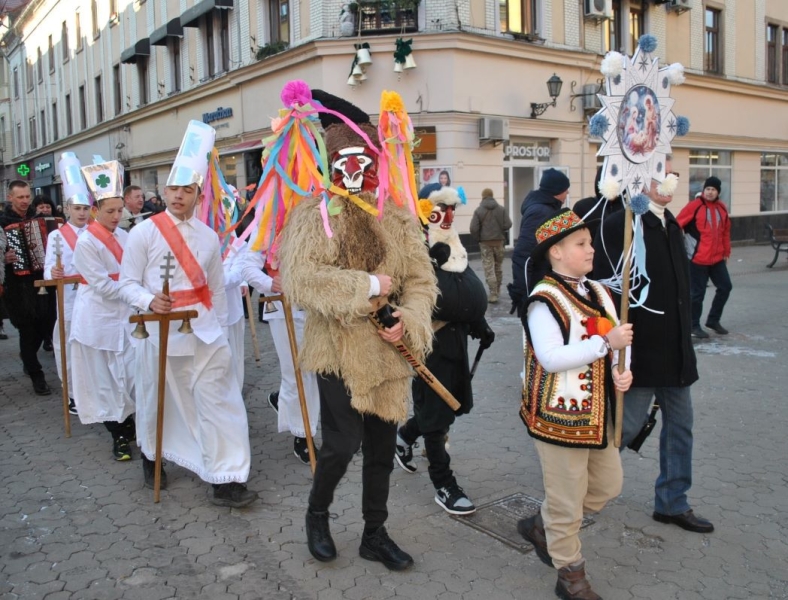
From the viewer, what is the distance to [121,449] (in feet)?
17.4

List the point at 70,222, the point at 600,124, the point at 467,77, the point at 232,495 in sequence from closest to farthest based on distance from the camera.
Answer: the point at 600,124 → the point at 232,495 → the point at 70,222 → the point at 467,77

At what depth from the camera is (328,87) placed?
17.8m

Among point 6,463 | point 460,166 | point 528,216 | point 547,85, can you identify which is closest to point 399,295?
point 528,216

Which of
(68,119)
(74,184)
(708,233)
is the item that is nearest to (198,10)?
(74,184)

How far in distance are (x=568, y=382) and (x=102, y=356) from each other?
398cm

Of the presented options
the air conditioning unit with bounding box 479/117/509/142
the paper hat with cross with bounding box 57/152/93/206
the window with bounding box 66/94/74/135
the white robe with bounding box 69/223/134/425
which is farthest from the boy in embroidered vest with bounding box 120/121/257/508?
the window with bounding box 66/94/74/135

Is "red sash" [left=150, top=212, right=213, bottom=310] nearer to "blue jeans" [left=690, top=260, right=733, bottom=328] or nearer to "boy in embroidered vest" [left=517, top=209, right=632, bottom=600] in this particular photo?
"boy in embroidered vest" [left=517, top=209, right=632, bottom=600]

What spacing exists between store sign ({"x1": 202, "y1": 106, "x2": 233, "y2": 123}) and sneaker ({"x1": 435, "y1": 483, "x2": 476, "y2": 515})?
19.2 meters

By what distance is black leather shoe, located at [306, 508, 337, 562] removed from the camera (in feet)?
11.8

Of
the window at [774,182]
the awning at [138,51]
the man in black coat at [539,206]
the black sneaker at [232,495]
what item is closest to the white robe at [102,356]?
the black sneaker at [232,495]

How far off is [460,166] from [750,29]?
46.9ft

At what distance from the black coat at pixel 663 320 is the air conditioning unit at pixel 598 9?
706 inches

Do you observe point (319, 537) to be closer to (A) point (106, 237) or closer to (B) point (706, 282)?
(A) point (106, 237)

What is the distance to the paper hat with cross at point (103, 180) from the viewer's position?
212 inches
